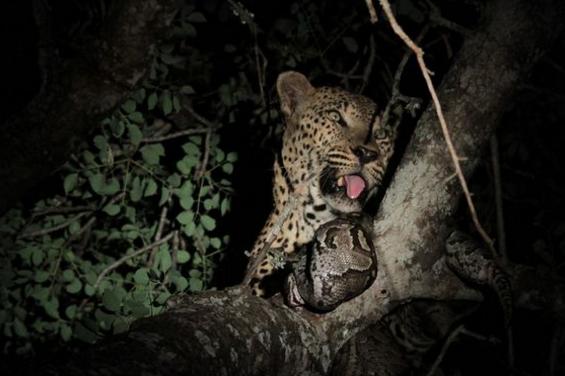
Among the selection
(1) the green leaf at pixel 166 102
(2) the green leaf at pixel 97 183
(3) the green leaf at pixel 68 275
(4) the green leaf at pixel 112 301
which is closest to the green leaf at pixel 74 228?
(3) the green leaf at pixel 68 275

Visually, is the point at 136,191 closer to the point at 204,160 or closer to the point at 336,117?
the point at 204,160

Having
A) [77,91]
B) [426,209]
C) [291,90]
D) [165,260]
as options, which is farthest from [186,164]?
[426,209]

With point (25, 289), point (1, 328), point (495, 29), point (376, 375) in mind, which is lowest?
point (1, 328)

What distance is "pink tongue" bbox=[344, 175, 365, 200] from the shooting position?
12.0 feet

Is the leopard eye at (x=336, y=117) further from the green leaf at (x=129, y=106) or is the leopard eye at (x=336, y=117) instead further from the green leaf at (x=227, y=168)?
the green leaf at (x=129, y=106)

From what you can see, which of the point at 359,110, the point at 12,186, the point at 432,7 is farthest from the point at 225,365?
the point at 359,110

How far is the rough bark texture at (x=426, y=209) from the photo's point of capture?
7.10ft

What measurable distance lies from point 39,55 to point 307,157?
1930 millimetres

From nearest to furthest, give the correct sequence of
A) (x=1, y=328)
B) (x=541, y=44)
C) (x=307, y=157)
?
(x=541, y=44) → (x=307, y=157) → (x=1, y=328)

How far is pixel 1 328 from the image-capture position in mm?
4066

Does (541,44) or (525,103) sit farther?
(525,103)

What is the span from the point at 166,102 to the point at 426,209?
231cm

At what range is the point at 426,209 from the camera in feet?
7.75

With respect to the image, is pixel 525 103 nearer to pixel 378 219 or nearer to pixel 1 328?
pixel 378 219
